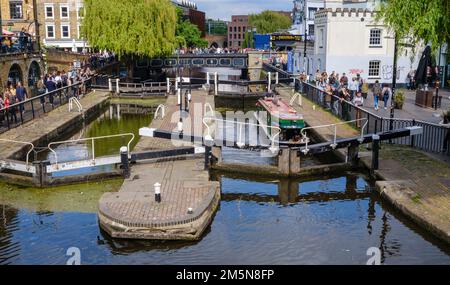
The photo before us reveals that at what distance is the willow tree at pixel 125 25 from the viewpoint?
137 ft

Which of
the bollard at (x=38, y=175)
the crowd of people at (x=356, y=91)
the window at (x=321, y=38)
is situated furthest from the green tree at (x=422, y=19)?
the window at (x=321, y=38)

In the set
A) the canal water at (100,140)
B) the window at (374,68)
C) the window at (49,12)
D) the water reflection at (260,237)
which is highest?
the window at (49,12)

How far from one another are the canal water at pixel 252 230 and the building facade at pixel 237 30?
147441 millimetres

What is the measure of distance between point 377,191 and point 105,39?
30.2 metres

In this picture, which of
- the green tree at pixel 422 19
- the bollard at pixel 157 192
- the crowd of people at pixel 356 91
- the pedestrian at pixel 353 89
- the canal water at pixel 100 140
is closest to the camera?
the bollard at pixel 157 192

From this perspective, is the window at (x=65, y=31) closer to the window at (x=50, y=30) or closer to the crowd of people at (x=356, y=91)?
the window at (x=50, y=30)

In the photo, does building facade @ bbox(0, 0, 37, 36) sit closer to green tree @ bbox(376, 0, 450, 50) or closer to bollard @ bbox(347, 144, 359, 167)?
bollard @ bbox(347, 144, 359, 167)

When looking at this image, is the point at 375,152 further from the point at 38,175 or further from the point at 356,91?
the point at 356,91

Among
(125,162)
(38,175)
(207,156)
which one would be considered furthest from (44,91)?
(207,156)

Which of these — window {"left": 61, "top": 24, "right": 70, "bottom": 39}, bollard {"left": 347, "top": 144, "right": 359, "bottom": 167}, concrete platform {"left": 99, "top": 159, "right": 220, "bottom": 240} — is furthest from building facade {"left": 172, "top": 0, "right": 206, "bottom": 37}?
concrete platform {"left": 99, "top": 159, "right": 220, "bottom": 240}

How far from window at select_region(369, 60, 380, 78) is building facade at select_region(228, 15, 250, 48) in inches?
4865

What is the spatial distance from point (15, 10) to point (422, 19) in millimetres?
51315
